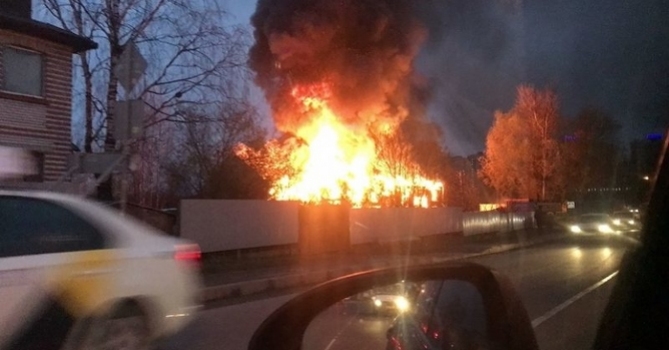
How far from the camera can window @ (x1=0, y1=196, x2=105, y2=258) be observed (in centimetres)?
700

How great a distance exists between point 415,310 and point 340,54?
125 ft

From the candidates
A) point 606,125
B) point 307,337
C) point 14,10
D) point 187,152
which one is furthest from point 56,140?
point 606,125

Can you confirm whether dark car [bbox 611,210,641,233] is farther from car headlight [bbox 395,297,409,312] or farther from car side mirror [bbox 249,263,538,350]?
car headlight [bbox 395,297,409,312]

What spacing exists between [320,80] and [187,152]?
23.4 feet

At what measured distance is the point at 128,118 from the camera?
37.2 ft

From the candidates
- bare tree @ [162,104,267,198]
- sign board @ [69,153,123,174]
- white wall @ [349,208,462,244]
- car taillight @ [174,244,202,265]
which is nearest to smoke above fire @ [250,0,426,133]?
bare tree @ [162,104,267,198]

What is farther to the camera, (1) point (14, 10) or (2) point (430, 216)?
(2) point (430, 216)

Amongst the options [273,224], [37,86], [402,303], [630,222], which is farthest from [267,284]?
[402,303]

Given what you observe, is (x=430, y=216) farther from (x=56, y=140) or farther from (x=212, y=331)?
(x=212, y=331)

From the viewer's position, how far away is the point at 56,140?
Answer: 20.7 m

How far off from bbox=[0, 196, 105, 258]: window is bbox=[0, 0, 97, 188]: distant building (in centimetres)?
1173

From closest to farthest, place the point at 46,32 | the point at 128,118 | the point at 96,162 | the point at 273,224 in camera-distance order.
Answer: the point at 128,118, the point at 96,162, the point at 46,32, the point at 273,224

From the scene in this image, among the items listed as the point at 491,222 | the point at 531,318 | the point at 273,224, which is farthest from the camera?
the point at 491,222

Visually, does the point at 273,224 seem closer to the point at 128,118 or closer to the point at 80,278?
the point at 128,118
